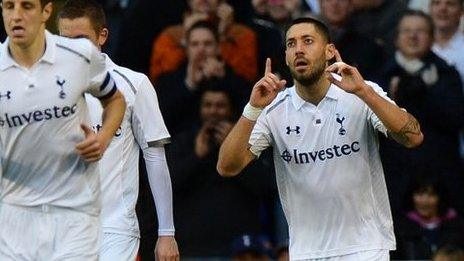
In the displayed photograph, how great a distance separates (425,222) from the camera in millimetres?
12109

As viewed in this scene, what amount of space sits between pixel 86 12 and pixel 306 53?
4.75 feet

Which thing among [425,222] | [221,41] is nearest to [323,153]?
[425,222]

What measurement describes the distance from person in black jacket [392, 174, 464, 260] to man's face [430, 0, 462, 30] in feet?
4.27

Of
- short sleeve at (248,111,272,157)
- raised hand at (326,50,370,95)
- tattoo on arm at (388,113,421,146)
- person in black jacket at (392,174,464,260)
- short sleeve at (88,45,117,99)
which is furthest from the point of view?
person in black jacket at (392,174,464,260)

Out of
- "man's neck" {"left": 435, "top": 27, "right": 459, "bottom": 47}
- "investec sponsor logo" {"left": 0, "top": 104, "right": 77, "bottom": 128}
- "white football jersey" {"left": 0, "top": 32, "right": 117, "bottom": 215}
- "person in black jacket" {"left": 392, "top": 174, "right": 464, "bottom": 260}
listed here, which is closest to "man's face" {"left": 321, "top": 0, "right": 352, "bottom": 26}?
"man's neck" {"left": 435, "top": 27, "right": 459, "bottom": 47}

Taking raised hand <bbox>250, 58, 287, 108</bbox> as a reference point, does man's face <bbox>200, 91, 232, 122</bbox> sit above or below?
below

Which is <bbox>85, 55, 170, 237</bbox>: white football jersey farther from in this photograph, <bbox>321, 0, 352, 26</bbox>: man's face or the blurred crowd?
<bbox>321, 0, 352, 26</bbox>: man's face

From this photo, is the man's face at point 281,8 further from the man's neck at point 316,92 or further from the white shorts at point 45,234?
the white shorts at point 45,234

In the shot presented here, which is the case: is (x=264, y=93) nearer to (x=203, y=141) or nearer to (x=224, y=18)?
(x=203, y=141)

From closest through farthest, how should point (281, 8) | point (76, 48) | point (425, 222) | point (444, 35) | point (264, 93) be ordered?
point (76, 48) → point (264, 93) → point (425, 222) → point (444, 35) → point (281, 8)

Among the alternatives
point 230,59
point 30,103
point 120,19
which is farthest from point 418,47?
point 30,103

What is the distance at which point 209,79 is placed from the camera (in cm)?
1242

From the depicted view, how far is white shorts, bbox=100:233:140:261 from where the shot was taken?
8688mm

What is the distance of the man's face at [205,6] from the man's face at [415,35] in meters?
1.55
